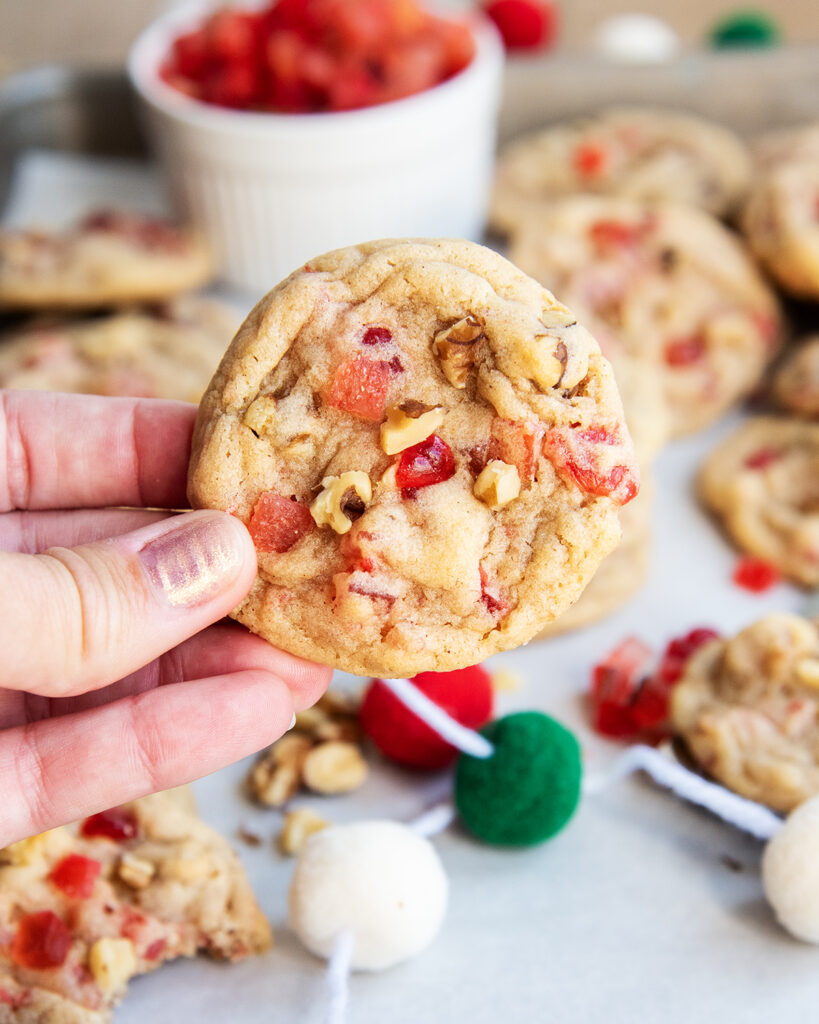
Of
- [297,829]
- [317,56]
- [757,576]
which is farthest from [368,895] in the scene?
[317,56]

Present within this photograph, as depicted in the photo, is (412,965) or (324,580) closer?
(324,580)

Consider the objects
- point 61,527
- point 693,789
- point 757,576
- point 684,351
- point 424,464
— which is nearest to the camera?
point 424,464

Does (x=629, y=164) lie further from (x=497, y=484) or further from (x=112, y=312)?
(x=497, y=484)

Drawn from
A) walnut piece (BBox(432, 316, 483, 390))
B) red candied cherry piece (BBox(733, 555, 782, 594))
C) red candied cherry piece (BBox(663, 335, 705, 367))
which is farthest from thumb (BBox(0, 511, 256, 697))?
red candied cherry piece (BBox(663, 335, 705, 367))

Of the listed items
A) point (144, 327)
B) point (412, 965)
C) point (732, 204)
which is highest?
point (732, 204)

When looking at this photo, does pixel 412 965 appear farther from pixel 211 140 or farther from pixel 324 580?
pixel 211 140

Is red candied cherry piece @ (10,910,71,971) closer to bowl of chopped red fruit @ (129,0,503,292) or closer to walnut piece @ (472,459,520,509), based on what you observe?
walnut piece @ (472,459,520,509)

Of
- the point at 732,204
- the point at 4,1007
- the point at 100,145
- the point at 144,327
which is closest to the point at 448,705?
the point at 4,1007
